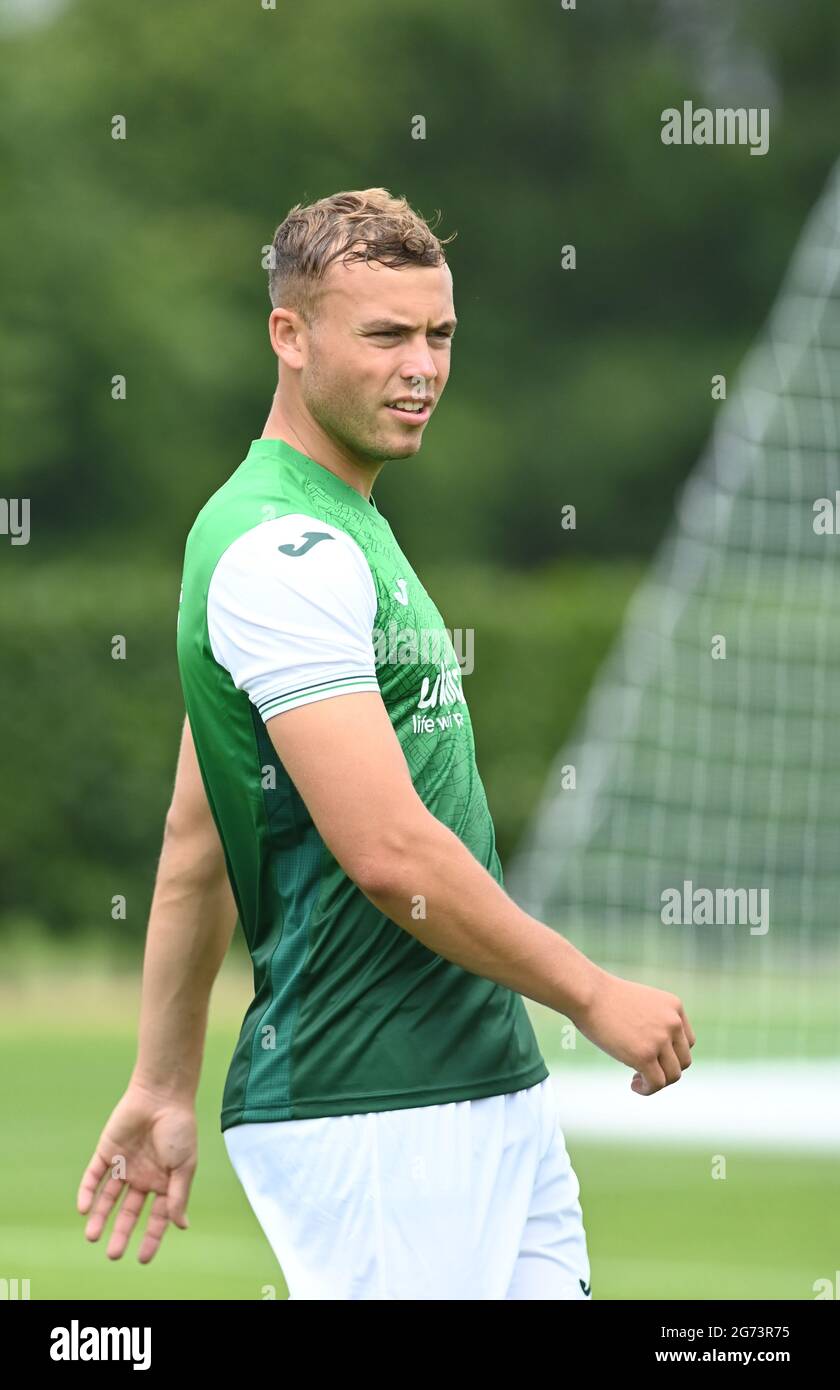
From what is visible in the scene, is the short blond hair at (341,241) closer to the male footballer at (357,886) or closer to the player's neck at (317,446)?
the male footballer at (357,886)

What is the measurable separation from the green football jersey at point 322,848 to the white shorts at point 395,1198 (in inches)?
1.2

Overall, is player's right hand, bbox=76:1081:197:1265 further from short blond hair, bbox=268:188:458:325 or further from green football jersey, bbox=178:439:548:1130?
short blond hair, bbox=268:188:458:325

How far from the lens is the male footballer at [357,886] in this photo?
2770mm

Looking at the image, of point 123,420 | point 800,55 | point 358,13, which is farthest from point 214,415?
point 800,55

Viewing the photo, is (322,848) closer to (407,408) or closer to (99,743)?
(407,408)

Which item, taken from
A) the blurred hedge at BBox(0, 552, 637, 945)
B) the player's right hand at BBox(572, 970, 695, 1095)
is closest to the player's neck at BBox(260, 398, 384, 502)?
the player's right hand at BBox(572, 970, 695, 1095)

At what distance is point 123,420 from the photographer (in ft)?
73.0

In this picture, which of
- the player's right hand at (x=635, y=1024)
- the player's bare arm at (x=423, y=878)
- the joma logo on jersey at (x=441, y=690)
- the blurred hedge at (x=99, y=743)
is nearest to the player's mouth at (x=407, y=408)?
the joma logo on jersey at (x=441, y=690)

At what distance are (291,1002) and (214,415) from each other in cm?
1992

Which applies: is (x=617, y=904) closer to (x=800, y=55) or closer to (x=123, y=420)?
(x=123, y=420)

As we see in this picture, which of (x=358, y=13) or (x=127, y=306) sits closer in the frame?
(x=127, y=306)

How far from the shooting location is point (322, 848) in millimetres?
2906

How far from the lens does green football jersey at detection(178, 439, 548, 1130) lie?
9.47 feet

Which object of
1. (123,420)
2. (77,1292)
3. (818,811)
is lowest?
(77,1292)
